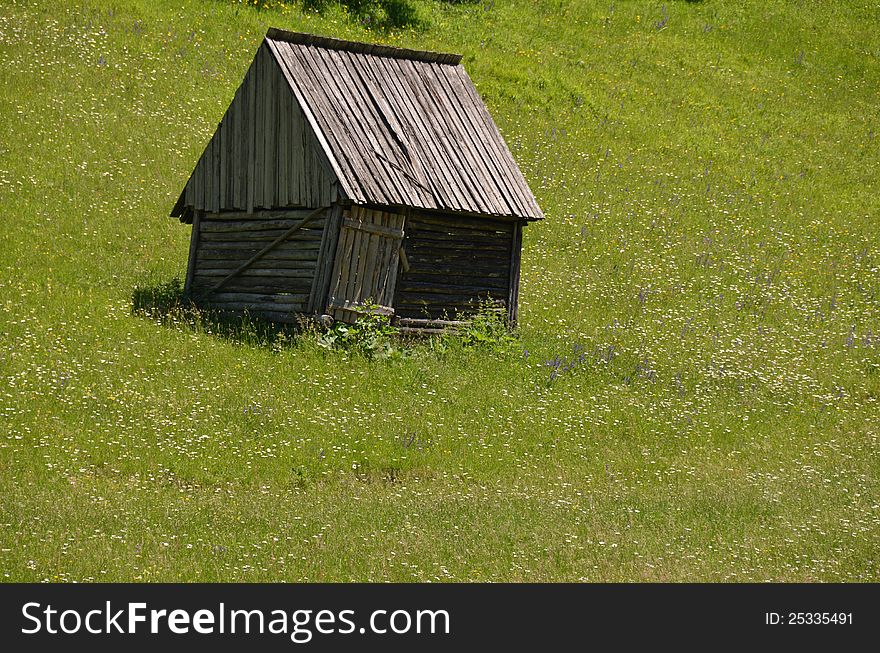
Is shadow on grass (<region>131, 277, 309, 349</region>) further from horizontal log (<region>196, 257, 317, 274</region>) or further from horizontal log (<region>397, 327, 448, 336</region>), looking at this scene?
horizontal log (<region>397, 327, 448, 336</region>)

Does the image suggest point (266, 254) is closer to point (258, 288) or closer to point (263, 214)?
point (258, 288)

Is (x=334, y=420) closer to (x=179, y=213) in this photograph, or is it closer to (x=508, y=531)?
(x=508, y=531)

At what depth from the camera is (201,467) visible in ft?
45.3

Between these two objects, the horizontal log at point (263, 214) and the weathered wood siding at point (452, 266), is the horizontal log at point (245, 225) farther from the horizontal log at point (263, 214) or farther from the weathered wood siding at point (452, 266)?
the weathered wood siding at point (452, 266)

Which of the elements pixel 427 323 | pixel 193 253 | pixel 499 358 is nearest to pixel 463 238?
pixel 427 323

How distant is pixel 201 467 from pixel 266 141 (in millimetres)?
8563

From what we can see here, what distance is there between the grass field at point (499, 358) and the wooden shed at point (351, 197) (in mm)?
1307

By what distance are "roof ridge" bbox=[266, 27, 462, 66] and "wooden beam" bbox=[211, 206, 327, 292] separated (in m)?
3.20

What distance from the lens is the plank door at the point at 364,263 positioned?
64.7 feet

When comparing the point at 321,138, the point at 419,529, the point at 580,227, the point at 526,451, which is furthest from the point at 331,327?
the point at 580,227

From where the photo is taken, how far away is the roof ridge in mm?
20953

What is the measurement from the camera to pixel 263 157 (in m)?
20.9

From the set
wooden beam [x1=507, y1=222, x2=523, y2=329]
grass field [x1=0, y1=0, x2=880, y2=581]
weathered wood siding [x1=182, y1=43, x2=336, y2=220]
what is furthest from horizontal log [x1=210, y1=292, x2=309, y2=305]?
wooden beam [x1=507, y1=222, x2=523, y2=329]

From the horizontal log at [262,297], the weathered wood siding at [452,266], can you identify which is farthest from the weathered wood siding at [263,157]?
the weathered wood siding at [452,266]
